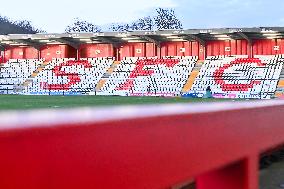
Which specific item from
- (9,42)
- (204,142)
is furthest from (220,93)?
(204,142)

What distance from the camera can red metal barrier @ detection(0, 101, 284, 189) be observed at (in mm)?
1252

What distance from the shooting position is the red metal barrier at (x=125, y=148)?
1252mm

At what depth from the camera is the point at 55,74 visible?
39.6 m

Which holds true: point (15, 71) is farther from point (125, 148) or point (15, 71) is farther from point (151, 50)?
point (125, 148)

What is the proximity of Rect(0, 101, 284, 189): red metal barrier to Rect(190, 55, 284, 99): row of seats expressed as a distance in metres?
28.4

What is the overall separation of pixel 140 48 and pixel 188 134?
38.4 meters

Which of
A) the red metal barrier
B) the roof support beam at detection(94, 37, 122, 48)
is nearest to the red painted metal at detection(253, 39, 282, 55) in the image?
the roof support beam at detection(94, 37, 122, 48)

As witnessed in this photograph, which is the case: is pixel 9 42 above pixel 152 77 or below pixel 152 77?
above

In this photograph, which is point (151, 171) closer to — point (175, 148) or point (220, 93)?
point (175, 148)

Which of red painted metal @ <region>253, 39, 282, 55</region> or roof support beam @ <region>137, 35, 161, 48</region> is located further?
roof support beam @ <region>137, 35, 161, 48</region>

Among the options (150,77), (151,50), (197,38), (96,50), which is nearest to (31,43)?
(96,50)

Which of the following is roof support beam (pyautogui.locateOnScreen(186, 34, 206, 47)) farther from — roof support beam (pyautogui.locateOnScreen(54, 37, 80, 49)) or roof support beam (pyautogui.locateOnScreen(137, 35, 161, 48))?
roof support beam (pyautogui.locateOnScreen(54, 37, 80, 49))

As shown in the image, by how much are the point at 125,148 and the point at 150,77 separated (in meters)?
34.6

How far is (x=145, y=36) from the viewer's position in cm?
3781
